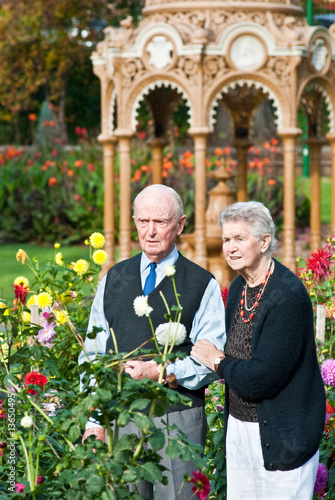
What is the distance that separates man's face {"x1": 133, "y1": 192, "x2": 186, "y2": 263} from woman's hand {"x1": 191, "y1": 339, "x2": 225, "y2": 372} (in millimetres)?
397

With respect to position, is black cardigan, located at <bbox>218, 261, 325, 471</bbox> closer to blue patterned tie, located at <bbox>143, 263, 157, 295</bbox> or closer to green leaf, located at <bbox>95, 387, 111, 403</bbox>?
blue patterned tie, located at <bbox>143, 263, 157, 295</bbox>

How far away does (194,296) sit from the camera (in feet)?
10.1

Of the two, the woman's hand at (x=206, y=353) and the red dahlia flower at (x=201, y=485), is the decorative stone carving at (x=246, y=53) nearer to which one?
the woman's hand at (x=206, y=353)

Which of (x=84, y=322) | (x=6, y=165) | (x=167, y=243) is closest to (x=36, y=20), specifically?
(x=6, y=165)

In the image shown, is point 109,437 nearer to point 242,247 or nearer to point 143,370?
point 143,370

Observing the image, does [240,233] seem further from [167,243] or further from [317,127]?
[317,127]

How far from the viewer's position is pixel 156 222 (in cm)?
310

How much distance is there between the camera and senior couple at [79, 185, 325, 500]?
9.30 feet

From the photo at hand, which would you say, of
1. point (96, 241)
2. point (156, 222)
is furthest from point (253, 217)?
point (96, 241)

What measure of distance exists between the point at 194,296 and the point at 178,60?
6485 millimetres

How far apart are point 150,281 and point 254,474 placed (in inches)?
31.4

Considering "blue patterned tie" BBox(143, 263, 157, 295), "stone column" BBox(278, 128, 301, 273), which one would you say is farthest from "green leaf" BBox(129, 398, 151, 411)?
"stone column" BBox(278, 128, 301, 273)

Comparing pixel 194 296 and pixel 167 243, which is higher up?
pixel 167 243

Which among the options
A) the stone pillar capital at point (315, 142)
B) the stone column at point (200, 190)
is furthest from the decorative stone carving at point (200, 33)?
the stone pillar capital at point (315, 142)
